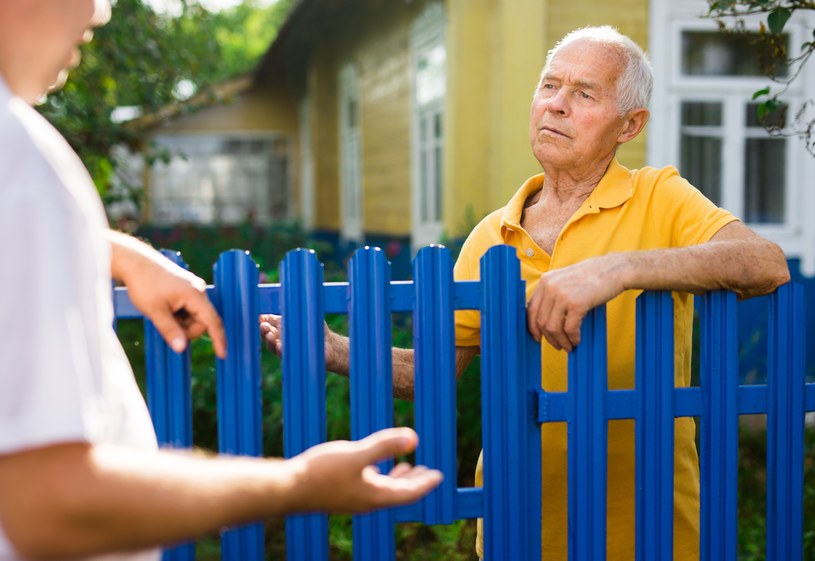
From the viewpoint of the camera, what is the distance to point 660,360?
1.97 m

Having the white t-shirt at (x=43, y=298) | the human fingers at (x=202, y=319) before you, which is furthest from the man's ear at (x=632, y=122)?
the white t-shirt at (x=43, y=298)

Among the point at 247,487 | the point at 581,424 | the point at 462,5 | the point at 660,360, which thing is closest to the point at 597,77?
the point at 660,360

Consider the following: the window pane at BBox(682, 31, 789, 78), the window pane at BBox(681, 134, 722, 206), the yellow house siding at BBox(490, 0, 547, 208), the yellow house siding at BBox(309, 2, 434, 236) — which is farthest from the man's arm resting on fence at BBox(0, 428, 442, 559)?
the yellow house siding at BBox(309, 2, 434, 236)

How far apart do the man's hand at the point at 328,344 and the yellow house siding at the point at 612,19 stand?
5.02 metres

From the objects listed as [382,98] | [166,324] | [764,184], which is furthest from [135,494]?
[382,98]

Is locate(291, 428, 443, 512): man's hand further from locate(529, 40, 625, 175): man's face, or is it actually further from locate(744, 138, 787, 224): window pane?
locate(744, 138, 787, 224): window pane

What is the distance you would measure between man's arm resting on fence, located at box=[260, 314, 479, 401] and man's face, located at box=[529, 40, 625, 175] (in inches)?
21.1

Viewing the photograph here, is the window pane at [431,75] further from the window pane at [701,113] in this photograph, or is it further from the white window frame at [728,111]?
the window pane at [701,113]

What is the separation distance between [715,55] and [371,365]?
19.3ft

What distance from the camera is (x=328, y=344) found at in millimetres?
1983

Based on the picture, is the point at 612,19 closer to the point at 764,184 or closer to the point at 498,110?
the point at 498,110

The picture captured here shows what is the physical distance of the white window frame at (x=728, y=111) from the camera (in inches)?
262

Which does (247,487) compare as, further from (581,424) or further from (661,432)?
(661,432)

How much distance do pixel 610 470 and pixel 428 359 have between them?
59cm
